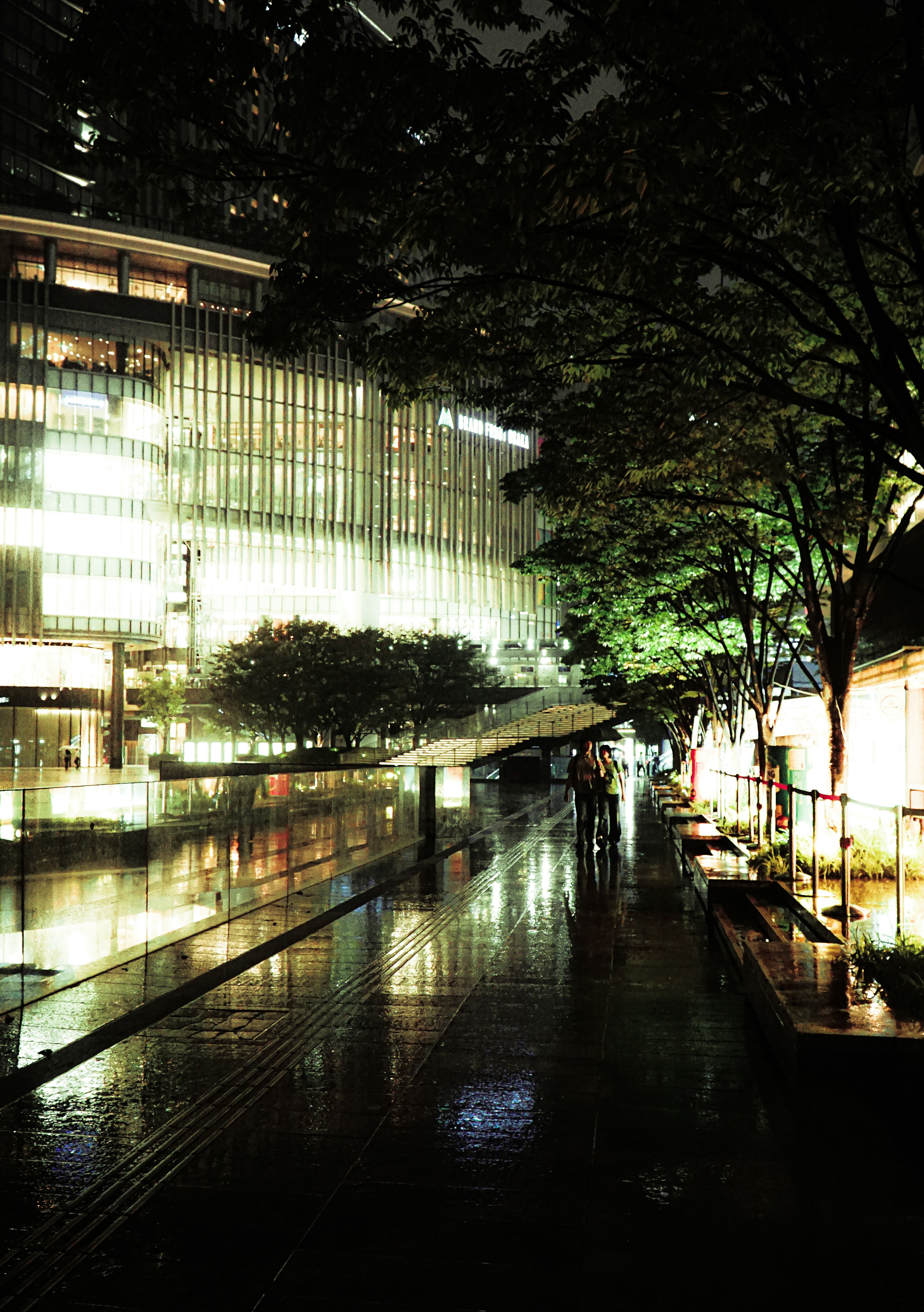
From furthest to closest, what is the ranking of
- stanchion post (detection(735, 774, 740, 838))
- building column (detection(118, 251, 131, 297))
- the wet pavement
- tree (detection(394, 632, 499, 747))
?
1. building column (detection(118, 251, 131, 297))
2. tree (detection(394, 632, 499, 747))
3. stanchion post (detection(735, 774, 740, 838))
4. the wet pavement

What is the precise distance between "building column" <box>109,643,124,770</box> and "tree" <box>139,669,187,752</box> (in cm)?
174

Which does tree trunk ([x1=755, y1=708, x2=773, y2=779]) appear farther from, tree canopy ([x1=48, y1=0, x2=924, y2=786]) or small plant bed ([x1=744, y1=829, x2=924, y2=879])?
tree canopy ([x1=48, y1=0, x2=924, y2=786])

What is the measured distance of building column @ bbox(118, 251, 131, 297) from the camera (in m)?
96.5

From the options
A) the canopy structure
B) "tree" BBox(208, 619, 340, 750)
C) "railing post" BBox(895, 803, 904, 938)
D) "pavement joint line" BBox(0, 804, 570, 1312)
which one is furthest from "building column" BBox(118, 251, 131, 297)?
"railing post" BBox(895, 803, 904, 938)

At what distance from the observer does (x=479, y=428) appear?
123 m

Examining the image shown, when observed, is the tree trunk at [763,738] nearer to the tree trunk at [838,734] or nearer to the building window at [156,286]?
the tree trunk at [838,734]

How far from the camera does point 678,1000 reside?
29.4ft

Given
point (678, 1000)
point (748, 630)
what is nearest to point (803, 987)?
point (678, 1000)

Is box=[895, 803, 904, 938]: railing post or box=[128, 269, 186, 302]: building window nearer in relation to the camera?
box=[895, 803, 904, 938]: railing post

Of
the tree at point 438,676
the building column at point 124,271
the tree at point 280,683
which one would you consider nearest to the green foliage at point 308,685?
the tree at point 280,683

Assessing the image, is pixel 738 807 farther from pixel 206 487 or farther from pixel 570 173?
pixel 206 487

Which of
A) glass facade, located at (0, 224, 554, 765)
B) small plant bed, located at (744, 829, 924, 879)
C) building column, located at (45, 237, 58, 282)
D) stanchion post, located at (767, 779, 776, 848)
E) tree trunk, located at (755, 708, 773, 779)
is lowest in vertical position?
small plant bed, located at (744, 829, 924, 879)

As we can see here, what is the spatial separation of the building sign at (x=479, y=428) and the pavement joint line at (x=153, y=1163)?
10716 cm

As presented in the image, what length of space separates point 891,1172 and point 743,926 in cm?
595
